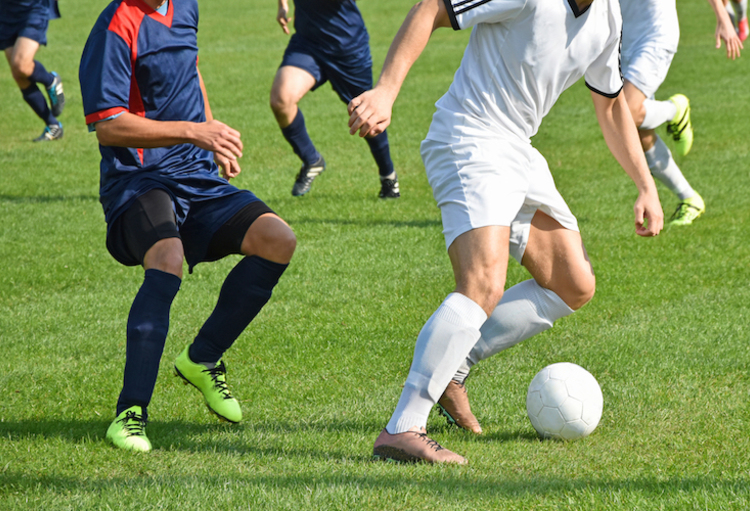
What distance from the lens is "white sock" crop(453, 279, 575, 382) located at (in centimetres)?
375

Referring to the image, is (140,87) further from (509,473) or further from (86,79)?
(509,473)

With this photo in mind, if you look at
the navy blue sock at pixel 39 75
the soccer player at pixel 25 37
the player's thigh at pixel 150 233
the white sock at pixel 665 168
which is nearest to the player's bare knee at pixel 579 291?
the player's thigh at pixel 150 233

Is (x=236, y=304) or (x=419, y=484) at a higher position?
(x=236, y=304)

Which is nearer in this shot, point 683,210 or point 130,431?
point 130,431

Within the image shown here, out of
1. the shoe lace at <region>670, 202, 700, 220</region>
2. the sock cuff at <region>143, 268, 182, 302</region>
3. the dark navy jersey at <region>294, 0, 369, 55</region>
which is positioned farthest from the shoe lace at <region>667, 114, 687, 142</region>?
the sock cuff at <region>143, 268, 182, 302</region>

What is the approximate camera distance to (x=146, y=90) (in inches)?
153

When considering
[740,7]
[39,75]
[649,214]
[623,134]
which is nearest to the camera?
[649,214]

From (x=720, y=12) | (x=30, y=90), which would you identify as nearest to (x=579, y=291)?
→ (x=720, y=12)

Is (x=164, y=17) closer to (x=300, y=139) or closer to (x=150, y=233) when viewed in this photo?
(x=150, y=233)

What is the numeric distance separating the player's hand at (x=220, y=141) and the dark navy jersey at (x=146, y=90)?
1.24 ft

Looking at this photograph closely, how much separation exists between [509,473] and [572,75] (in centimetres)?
164

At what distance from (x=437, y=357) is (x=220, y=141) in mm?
1212

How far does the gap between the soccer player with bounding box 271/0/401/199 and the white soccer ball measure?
15.5ft

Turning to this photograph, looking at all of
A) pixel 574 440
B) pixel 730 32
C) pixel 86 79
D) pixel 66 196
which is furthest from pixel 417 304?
pixel 66 196
